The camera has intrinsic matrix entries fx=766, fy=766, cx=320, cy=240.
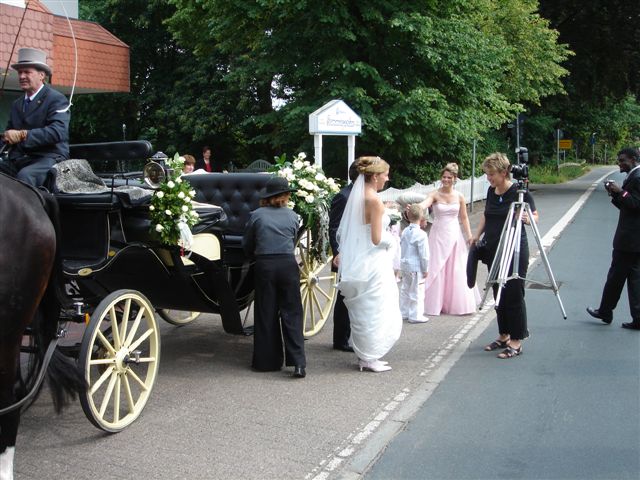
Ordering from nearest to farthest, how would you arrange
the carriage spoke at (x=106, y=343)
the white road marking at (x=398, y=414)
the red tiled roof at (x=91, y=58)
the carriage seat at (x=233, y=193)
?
the white road marking at (x=398, y=414)
the carriage spoke at (x=106, y=343)
the carriage seat at (x=233, y=193)
the red tiled roof at (x=91, y=58)

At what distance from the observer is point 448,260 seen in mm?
9828

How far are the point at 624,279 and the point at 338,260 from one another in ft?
11.5

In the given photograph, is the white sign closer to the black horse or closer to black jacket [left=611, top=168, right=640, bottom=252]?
black jacket [left=611, top=168, right=640, bottom=252]

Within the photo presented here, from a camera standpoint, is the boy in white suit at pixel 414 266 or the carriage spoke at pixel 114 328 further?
the boy in white suit at pixel 414 266

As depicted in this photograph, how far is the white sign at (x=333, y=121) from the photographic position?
12.6 metres

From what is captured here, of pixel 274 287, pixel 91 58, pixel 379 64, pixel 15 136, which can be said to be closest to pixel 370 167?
pixel 274 287

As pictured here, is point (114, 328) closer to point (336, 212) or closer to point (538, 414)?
point (336, 212)

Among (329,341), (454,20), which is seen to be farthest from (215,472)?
(454,20)

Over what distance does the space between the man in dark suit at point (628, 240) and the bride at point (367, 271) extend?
3046 millimetres

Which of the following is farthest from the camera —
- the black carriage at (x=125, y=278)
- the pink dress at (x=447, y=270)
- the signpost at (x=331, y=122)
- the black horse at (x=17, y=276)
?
the signpost at (x=331, y=122)

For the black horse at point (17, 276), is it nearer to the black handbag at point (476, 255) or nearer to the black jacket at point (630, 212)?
the black handbag at point (476, 255)

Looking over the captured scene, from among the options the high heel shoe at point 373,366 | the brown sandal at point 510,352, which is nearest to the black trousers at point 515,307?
the brown sandal at point 510,352

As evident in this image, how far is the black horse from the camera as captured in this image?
164 inches

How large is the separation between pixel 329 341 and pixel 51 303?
409 centimetres
